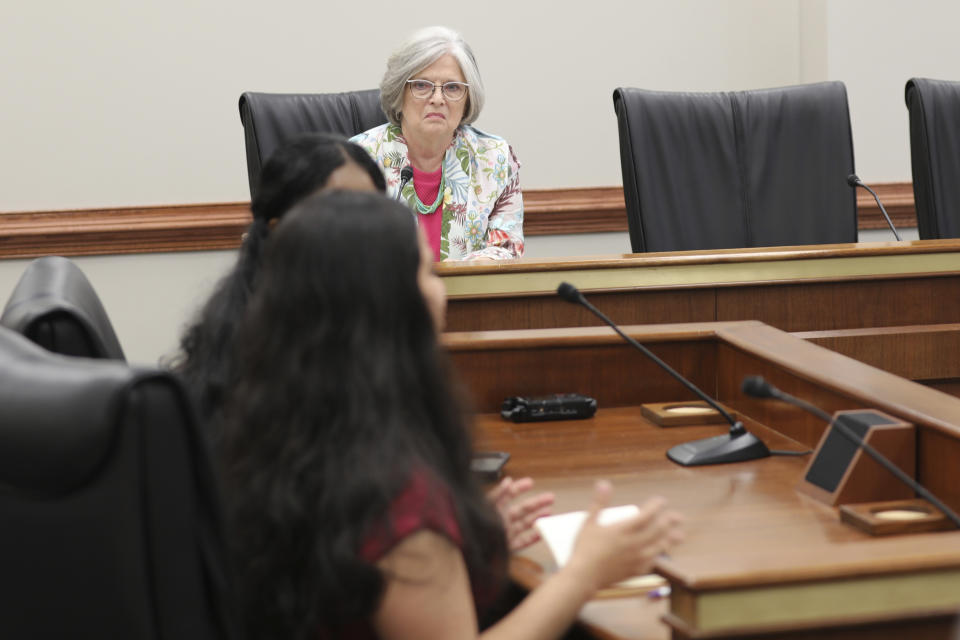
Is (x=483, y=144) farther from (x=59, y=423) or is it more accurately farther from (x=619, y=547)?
(x=59, y=423)

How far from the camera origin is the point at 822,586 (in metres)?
0.97

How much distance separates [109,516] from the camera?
83cm

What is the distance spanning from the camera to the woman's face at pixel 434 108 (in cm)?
295

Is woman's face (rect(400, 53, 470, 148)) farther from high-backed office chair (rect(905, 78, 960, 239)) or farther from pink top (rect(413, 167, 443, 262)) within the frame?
high-backed office chair (rect(905, 78, 960, 239))

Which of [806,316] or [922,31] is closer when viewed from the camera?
[806,316]

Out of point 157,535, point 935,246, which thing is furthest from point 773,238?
point 157,535

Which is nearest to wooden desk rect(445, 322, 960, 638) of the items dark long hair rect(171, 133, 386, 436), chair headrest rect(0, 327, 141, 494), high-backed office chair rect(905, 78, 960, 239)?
dark long hair rect(171, 133, 386, 436)

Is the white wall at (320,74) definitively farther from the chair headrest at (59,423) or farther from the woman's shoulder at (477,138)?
the chair headrest at (59,423)

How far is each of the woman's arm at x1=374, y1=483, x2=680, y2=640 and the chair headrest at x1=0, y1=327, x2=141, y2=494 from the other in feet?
0.87

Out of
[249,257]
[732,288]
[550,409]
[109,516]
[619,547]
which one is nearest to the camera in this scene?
[109,516]

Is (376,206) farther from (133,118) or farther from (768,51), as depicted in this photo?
(768,51)

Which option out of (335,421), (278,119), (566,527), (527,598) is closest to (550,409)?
(566,527)

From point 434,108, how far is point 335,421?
205 cm

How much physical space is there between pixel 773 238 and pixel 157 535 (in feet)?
8.19
